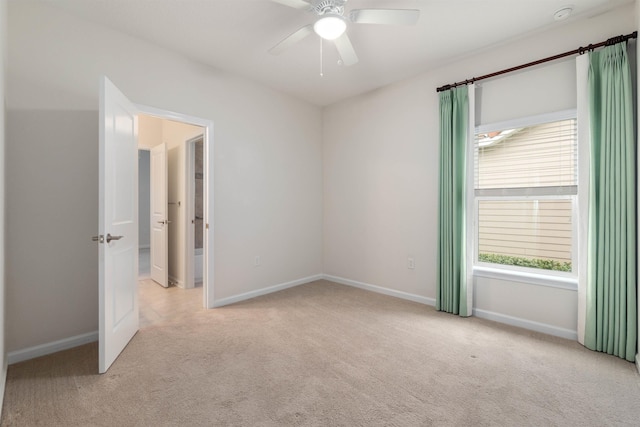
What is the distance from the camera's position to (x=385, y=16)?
205 cm

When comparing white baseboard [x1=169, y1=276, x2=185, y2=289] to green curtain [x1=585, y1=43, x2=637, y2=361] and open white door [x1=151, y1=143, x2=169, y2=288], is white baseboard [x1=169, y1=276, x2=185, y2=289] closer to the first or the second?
open white door [x1=151, y1=143, x2=169, y2=288]

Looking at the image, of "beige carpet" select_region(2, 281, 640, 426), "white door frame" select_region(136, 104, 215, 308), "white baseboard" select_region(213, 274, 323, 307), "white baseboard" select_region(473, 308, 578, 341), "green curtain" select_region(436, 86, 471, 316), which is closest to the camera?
"beige carpet" select_region(2, 281, 640, 426)

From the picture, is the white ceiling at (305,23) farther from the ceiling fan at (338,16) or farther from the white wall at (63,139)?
the ceiling fan at (338,16)

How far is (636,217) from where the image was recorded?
2230 mm

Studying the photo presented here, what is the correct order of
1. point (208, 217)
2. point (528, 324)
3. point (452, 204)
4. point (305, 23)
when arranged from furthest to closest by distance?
1. point (208, 217)
2. point (452, 204)
3. point (528, 324)
4. point (305, 23)

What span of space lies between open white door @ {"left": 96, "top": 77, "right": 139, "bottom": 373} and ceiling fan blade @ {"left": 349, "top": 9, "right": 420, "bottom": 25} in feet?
6.07

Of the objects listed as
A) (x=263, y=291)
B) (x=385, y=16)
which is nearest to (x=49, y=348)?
(x=263, y=291)

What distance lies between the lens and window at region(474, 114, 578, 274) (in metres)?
2.70

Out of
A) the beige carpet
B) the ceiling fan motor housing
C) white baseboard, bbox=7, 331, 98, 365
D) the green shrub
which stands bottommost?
the beige carpet

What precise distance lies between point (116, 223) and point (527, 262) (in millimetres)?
3696

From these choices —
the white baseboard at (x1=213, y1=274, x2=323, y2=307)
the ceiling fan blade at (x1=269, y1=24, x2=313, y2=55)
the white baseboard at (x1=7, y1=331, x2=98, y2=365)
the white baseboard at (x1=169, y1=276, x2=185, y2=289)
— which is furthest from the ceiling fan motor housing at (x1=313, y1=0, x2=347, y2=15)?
the white baseboard at (x1=169, y1=276, x2=185, y2=289)

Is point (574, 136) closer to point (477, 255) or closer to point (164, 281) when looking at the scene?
point (477, 255)

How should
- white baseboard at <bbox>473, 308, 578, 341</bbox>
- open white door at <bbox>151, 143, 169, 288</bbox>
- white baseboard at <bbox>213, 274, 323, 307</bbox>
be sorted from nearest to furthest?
white baseboard at <bbox>473, 308, 578, 341</bbox> → white baseboard at <bbox>213, 274, 323, 307</bbox> → open white door at <bbox>151, 143, 169, 288</bbox>

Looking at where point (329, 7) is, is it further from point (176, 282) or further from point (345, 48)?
point (176, 282)
